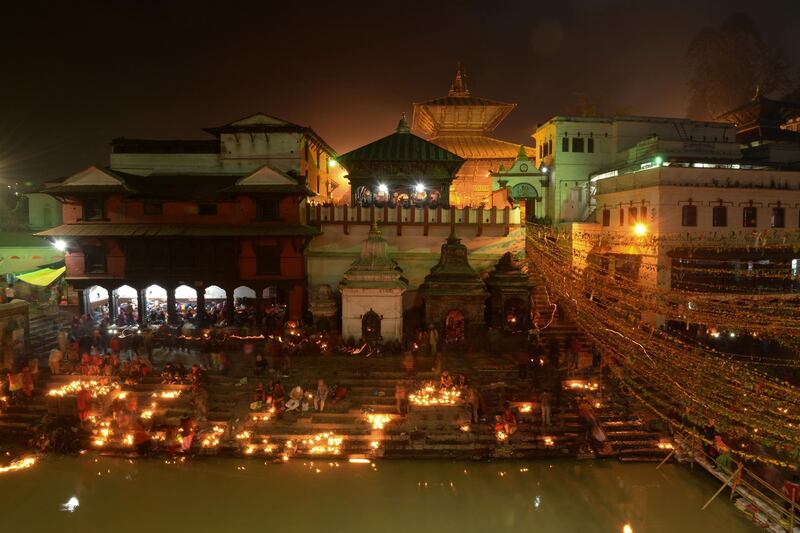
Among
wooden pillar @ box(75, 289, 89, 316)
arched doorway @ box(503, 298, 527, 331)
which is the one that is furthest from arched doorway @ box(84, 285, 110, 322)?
arched doorway @ box(503, 298, 527, 331)

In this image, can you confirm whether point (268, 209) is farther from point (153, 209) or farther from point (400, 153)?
point (400, 153)

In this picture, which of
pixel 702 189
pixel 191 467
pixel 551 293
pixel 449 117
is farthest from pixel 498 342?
pixel 449 117

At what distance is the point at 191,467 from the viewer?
48.3 feet

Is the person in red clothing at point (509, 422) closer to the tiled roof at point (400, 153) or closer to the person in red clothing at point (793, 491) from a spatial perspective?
the person in red clothing at point (793, 491)

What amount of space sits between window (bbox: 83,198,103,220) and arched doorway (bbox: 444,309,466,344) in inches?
689

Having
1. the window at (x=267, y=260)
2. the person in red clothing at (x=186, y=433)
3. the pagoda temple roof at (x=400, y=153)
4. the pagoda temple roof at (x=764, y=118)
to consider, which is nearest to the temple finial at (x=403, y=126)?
the pagoda temple roof at (x=400, y=153)

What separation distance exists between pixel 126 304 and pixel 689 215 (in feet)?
98.1

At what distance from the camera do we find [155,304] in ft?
86.7

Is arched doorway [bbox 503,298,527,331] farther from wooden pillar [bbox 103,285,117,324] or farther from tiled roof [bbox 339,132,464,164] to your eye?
wooden pillar [bbox 103,285,117,324]

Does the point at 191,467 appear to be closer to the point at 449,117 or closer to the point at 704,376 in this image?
the point at 704,376

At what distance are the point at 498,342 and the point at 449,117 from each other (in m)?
22.0

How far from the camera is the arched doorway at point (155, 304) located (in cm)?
2509

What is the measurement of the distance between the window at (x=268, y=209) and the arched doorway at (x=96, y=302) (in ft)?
31.1

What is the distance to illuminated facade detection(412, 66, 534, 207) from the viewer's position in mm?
35188
